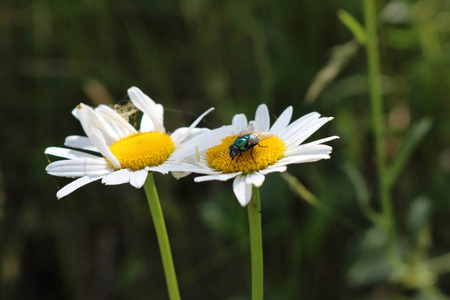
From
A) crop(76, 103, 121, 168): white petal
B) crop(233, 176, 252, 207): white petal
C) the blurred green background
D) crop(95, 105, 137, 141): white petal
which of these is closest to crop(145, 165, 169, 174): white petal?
crop(76, 103, 121, 168): white petal

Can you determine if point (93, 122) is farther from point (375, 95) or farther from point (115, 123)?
point (375, 95)

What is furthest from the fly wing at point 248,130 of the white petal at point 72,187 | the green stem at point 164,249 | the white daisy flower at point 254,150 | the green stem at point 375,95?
the green stem at point 375,95

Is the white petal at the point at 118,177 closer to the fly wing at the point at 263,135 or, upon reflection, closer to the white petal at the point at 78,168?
the white petal at the point at 78,168

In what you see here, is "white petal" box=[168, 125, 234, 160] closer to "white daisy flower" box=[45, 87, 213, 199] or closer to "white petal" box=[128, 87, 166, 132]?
"white daisy flower" box=[45, 87, 213, 199]

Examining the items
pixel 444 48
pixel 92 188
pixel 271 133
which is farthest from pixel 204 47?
pixel 271 133

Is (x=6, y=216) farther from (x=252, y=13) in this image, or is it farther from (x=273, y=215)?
(x=252, y=13)

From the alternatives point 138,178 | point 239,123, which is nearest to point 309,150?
point 239,123
